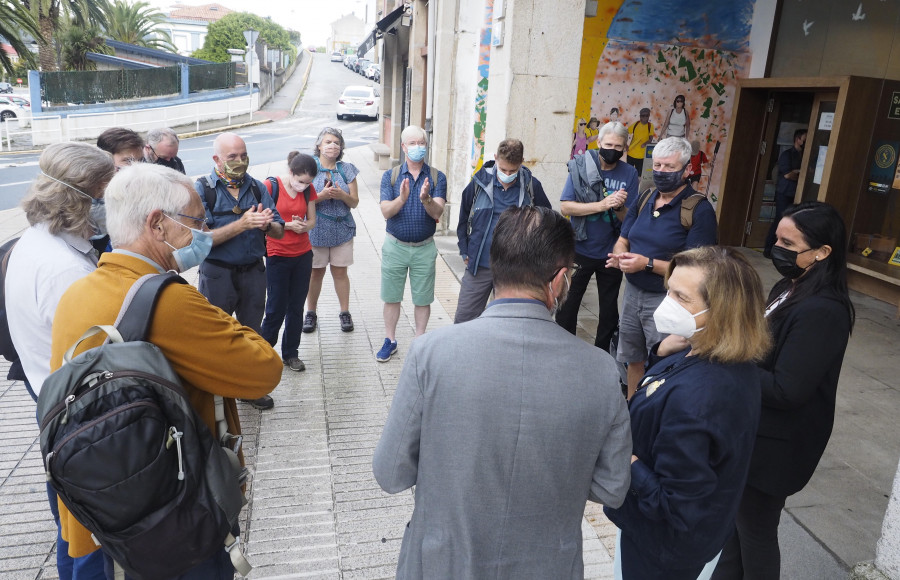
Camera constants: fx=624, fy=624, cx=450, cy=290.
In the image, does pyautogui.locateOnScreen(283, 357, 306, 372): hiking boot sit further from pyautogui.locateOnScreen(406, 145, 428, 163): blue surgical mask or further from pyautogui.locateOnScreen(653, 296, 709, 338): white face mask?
pyautogui.locateOnScreen(653, 296, 709, 338): white face mask

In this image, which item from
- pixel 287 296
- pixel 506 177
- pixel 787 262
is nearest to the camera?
pixel 787 262

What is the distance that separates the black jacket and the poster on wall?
264 inches

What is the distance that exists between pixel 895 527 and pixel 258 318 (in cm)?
372

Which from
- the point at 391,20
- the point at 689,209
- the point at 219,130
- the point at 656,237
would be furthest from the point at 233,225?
the point at 219,130

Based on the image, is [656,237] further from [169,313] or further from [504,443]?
[169,313]

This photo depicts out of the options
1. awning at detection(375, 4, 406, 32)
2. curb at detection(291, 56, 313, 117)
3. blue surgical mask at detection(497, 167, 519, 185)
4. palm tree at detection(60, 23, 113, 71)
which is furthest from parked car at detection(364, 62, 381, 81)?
blue surgical mask at detection(497, 167, 519, 185)

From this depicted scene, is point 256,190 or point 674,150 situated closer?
point 674,150

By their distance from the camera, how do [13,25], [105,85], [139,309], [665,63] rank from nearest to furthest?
[139,309], [665,63], [13,25], [105,85]

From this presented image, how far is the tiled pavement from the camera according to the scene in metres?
2.98

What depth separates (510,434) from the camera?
61.6 inches

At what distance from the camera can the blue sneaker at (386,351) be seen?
5.26 metres

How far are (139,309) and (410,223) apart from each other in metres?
3.48

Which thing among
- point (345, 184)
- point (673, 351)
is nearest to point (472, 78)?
point (345, 184)

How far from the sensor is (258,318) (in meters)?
4.38
